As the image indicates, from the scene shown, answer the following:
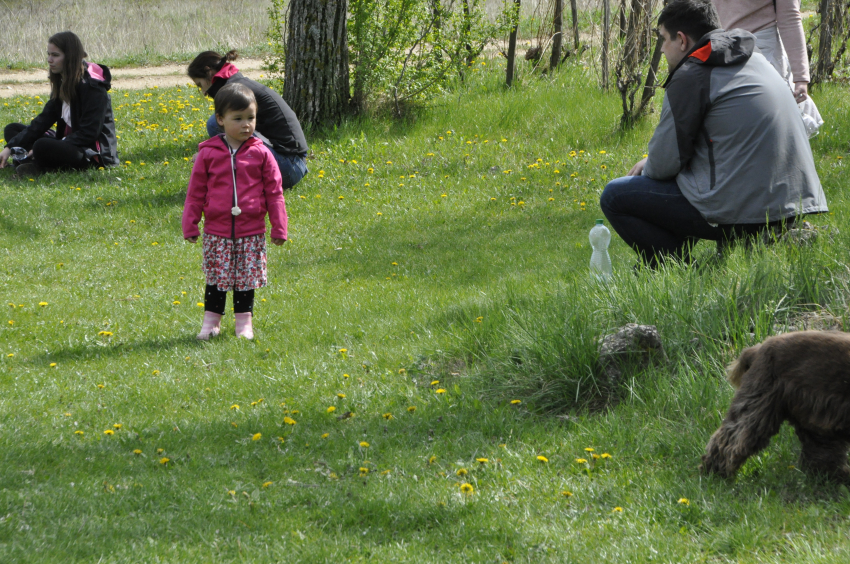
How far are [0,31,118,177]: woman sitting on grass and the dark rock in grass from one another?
7443 millimetres

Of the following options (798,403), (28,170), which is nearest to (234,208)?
(798,403)

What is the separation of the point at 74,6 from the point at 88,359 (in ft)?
79.0

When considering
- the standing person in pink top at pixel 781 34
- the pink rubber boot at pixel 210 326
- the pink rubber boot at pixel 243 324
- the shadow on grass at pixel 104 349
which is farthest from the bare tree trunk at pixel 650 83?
the shadow on grass at pixel 104 349

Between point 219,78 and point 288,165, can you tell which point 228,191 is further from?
point 288,165

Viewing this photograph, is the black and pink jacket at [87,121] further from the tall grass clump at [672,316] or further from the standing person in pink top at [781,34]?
the standing person in pink top at [781,34]

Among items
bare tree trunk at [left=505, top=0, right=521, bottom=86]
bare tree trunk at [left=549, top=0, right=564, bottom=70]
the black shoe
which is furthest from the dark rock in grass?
bare tree trunk at [left=549, top=0, right=564, bottom=70]

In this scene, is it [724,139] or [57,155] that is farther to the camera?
[57,155]

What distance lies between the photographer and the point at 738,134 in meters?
4.38

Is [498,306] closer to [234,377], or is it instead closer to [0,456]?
[234,377]

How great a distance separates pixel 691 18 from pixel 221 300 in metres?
3.41

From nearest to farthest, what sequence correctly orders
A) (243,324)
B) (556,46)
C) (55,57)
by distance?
1. (243,324)
2. (55,57)
3. (556,46)

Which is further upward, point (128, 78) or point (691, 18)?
point (691, 18)

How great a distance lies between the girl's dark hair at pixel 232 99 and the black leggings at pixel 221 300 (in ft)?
3.84

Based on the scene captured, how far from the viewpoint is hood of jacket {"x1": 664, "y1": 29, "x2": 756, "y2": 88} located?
173 inches
